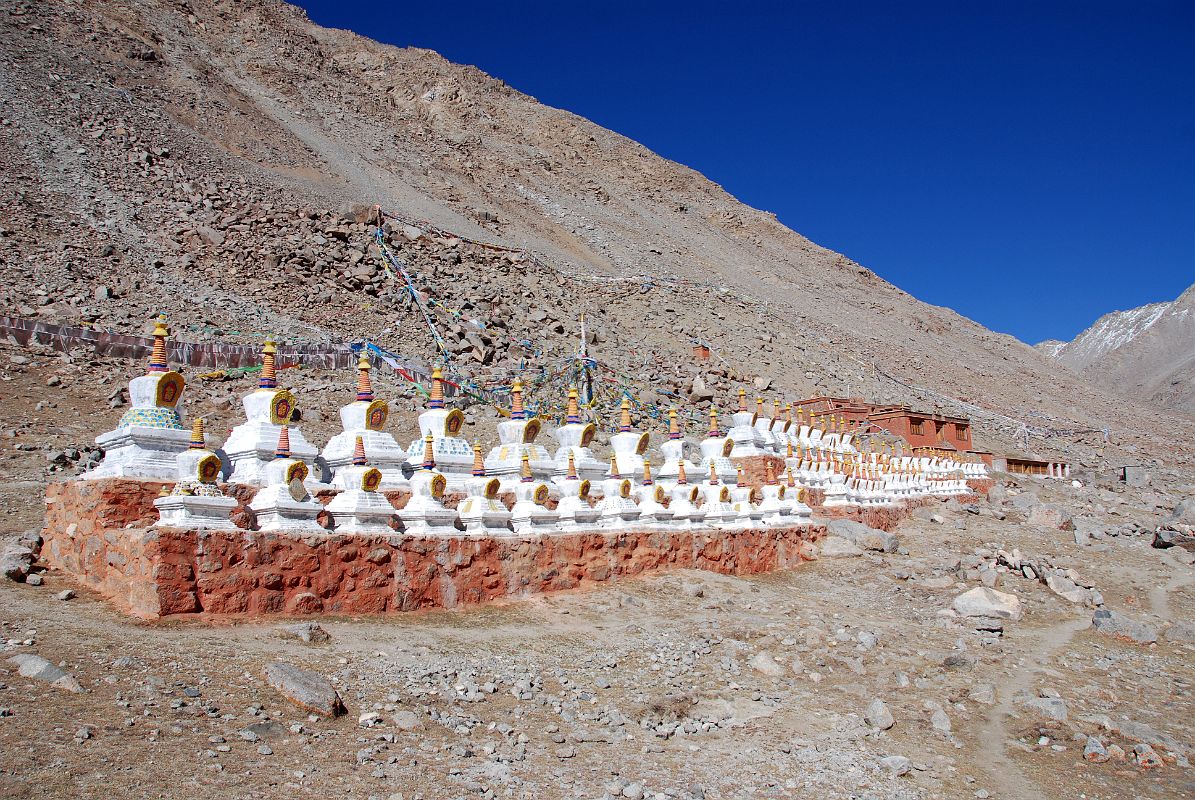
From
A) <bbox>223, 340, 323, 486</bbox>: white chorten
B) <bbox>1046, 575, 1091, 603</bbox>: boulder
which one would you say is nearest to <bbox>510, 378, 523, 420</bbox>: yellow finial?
<bbox>223, 340, 323, 486</bbox>: white chorten

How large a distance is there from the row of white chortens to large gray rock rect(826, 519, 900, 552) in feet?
3.33

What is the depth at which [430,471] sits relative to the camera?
32.6 feet

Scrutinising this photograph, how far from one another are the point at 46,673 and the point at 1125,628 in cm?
1053

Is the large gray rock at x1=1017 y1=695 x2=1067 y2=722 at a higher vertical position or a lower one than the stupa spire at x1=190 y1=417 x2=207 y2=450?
lower

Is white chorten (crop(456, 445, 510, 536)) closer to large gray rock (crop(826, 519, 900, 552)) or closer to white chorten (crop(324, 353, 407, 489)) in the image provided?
white chorten (crop(324, 353, 407, 489))

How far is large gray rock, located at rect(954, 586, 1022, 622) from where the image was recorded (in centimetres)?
1049

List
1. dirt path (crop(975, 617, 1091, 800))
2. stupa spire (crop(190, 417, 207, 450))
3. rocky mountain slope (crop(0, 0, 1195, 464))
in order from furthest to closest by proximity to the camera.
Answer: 1. rocky mountain slope (crop(0, 0, 1195, 464))
2. stupa spire (crop(190, 417, 207, 450))
3. dirt path (crop(975, 617, 1091, 800))

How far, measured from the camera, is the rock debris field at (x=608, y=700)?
5.02 m

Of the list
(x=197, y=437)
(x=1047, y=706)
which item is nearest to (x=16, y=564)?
(x=197, y=437)

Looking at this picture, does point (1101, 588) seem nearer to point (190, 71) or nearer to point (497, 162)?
point (190, 71)

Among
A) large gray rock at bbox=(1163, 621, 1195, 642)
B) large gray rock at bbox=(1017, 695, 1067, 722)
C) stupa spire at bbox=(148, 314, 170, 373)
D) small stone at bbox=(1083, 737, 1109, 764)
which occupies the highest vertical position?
stupa spire at bbox=(148, 314, 170, 373)

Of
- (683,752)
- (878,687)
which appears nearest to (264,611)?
(683,752)

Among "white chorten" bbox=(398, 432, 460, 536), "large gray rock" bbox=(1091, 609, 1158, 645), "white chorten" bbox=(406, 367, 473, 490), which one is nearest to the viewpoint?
"white chorten" bbox=(398, 432, 460, 536)

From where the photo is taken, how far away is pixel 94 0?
53.8 meters
